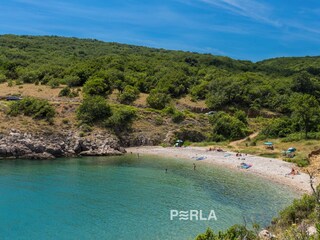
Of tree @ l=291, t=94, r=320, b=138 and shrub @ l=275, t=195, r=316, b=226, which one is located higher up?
tree @ l=291, t=94, r=320, b=138

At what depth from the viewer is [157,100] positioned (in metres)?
89.2

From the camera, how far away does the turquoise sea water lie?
29000mm

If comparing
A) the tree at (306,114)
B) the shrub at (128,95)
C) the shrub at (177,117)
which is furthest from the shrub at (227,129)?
the shrub at (128,95)

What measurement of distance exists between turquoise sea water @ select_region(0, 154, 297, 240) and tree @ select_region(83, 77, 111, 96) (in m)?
33.1

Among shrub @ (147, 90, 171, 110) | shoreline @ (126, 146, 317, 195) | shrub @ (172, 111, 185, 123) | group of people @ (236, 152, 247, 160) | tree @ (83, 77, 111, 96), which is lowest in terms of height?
shoreline @ (126, 146, 317, 195)

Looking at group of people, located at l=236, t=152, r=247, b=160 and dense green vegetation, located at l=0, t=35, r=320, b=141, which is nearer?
group of people, located at l=236, t=152, r=247, b=160

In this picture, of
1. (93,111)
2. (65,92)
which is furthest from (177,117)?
(65,92)

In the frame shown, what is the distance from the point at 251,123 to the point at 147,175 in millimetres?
46451

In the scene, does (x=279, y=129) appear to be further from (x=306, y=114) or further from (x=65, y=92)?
(x=65, y=92)

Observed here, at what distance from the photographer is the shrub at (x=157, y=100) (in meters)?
89.1

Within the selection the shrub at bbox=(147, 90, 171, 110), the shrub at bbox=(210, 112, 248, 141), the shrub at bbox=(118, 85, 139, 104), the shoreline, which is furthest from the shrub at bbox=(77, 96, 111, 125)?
the shrub at bbox=(210, 112, 248, 141)

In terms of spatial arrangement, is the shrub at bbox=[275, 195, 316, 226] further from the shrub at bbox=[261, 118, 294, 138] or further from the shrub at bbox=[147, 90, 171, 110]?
the shrub at bbox=[147, 90, 171, 110]

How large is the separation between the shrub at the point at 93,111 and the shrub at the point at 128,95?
38.6ft

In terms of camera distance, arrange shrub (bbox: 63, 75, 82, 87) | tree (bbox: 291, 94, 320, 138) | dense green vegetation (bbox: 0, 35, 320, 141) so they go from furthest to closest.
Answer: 1. shrub (bbox: 63, 75, 82, 87)
2. dense green vegetation (bbox: 0, 35, 320, 141)
3. tree (bbox: 291, 94, 320, 138)
